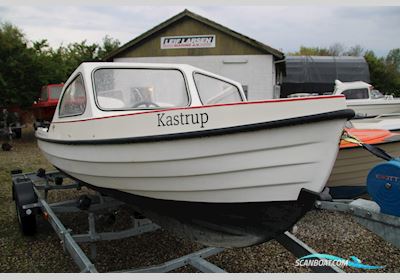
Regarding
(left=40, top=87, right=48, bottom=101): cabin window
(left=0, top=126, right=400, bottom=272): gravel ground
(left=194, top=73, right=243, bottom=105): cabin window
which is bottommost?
(left=0, top=126, right=400, bottom=272): gravel ground

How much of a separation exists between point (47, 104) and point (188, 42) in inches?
211

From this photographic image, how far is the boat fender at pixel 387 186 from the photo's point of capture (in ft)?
6.18

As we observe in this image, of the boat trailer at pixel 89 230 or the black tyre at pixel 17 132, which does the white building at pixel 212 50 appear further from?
the boat trailer at pixel 89 230

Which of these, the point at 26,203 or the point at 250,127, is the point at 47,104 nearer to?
the point at 26,203

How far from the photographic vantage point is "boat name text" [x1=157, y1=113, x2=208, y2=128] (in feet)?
7.60

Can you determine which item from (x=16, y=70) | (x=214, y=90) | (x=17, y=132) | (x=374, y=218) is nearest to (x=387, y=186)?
(x=374, y=218)

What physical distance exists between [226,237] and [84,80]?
204 centimetres

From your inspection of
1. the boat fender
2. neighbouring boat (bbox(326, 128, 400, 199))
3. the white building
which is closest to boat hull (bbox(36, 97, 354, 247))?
the boat fender

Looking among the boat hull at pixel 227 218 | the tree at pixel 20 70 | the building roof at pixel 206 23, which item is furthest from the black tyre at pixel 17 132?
the boat hull at pixel 227 218

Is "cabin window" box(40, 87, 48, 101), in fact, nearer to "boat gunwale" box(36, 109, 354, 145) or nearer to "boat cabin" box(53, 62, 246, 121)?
"boat cabin" box(53, 62, 246, 121)

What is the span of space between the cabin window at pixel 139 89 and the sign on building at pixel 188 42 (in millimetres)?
9356

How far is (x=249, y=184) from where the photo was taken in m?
2.34

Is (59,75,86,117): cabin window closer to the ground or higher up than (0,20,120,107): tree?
closer to the ground

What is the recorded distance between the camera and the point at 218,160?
233cm
